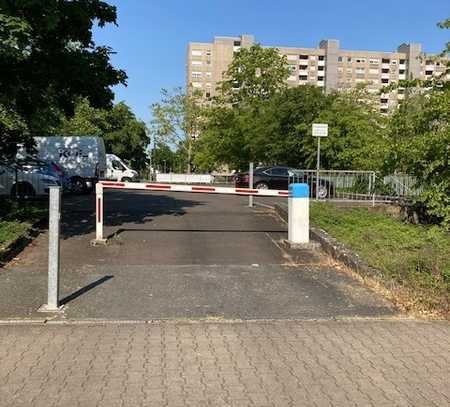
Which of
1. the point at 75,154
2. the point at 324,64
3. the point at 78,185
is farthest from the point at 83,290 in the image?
the point at 324,64

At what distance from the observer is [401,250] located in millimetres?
9945

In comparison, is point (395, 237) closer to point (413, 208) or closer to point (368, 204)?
point (413, 208)

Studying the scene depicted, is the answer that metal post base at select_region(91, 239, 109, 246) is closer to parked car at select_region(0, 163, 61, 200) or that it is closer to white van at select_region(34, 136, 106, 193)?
parked car at select_region(0, 163, 61, 200)

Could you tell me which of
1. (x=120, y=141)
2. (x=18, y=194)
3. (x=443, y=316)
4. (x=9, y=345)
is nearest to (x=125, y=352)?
(x=9, y=345)

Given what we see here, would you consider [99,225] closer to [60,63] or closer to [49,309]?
[60,63]

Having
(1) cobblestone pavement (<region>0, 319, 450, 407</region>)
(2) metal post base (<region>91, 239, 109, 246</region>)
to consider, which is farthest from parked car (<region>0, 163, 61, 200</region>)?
(1) cobblestone pavement (<region>0, 319, 450, 407</region>)

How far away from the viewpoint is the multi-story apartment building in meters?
127

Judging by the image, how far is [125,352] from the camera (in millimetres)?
5211

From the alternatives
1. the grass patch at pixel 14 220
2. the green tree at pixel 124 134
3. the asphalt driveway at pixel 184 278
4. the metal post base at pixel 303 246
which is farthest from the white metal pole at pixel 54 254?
the green tree at pixel 124 134

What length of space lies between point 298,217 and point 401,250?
1940mm

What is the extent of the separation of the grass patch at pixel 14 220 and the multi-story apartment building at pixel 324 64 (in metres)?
114

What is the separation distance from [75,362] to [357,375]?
7.67 ft

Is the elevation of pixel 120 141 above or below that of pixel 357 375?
above

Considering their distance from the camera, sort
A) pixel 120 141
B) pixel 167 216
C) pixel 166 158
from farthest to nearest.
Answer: pixel 166 158 < pixel 120 141 < pixel 167 216
